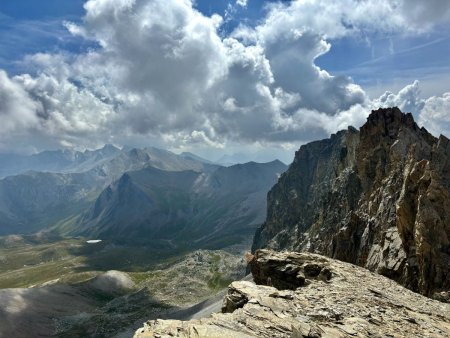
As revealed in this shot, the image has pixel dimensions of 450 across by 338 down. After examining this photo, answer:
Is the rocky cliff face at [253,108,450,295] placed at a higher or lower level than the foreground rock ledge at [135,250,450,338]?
higher

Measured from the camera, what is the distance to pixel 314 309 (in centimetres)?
3434

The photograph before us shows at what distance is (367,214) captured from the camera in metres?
91.6

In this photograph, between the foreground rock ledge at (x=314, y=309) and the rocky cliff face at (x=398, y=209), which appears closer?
the foreground rock ledge at (x=314, y=309)

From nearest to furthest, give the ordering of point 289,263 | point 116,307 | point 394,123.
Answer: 1. point 289,263
2. point 394,123
3. point 116,307

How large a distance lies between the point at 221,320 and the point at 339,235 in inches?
2654

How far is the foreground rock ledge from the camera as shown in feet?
93.3

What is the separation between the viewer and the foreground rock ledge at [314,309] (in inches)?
1120

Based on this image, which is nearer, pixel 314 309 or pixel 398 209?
pixel 314 309

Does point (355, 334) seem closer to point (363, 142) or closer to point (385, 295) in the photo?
point (385, 295)

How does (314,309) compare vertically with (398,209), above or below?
below

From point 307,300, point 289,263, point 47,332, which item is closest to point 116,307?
point 47,332

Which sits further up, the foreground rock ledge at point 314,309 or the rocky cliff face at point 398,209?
the rocky cliff face at point 398,209

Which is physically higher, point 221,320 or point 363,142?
point 363,142

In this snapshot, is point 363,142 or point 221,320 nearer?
point 221,320
